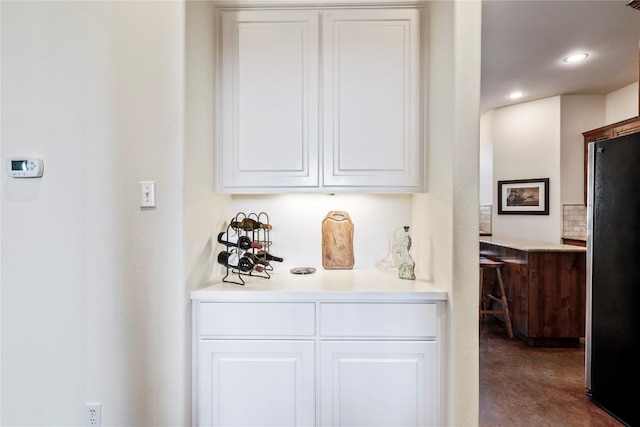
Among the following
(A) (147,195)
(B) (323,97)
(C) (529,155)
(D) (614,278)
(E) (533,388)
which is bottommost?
(E) (533,388)

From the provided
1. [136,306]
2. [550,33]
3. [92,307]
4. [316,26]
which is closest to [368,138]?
[316,26]

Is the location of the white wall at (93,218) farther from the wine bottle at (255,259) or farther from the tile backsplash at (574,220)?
the tile backsplash at (574,220)

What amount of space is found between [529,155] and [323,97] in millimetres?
4044

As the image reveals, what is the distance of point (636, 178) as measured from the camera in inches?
73.2

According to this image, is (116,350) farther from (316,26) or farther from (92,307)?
(316,26)

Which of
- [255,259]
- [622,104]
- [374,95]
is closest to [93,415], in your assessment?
[255,259]

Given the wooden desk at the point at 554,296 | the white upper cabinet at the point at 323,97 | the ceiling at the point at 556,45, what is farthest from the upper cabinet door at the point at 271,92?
the wooden desk at the point at 554,296

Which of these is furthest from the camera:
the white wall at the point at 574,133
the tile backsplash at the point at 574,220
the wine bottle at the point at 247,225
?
the white wall at the point at 574,133

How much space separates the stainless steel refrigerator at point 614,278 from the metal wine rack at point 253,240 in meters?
2.20

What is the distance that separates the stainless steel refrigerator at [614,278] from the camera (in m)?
1.89

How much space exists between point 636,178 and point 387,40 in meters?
1.70

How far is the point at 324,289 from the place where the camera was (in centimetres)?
148

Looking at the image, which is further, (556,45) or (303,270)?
(556,45)

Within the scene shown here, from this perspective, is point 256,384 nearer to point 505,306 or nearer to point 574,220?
point 505,306
